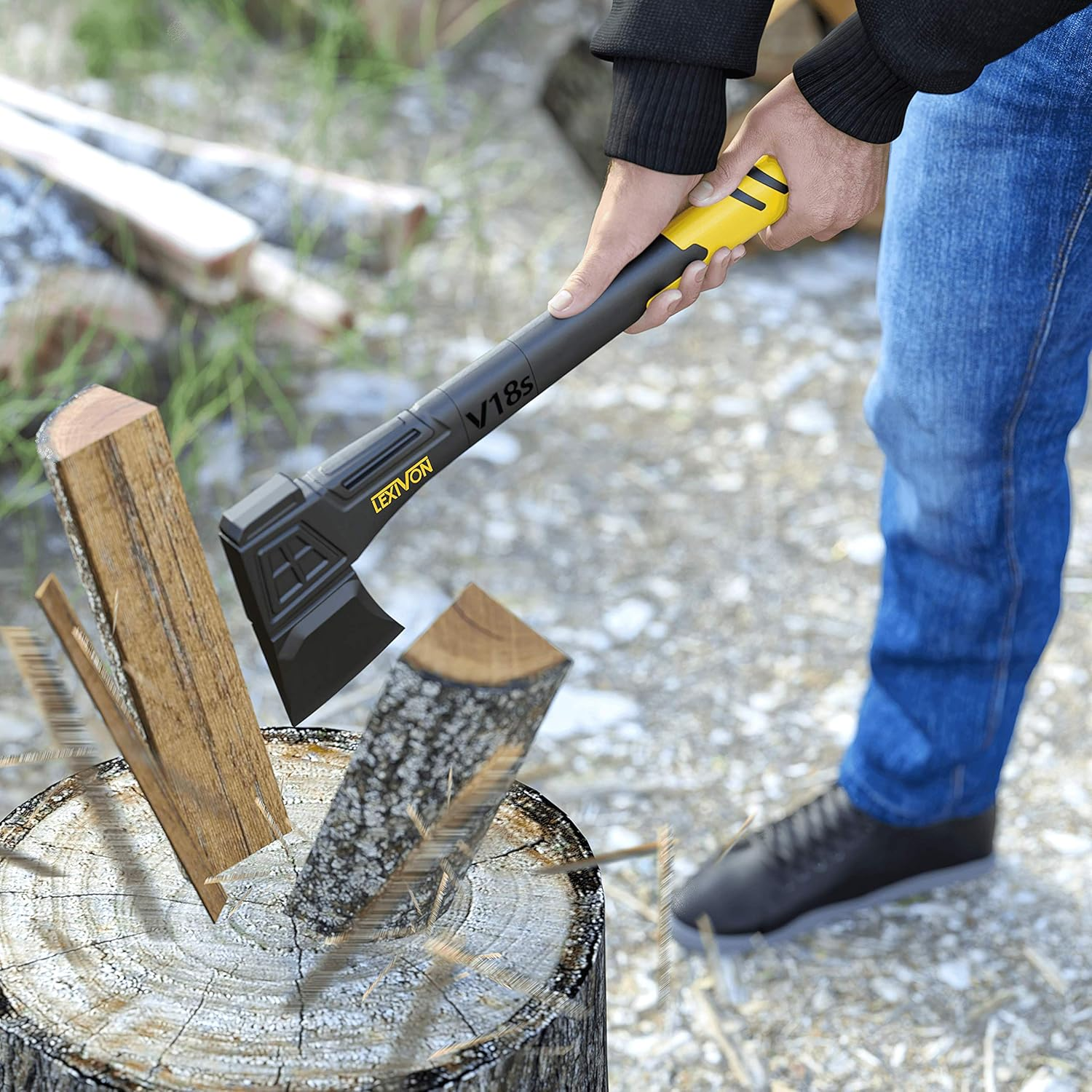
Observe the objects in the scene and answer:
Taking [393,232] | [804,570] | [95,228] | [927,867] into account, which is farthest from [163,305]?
[927,867]

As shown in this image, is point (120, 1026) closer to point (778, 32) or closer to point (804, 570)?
point (804, 570)

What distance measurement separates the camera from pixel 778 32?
300cm

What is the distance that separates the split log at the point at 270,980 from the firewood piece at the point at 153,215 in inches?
57.5

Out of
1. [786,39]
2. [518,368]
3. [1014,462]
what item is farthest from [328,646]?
[786,39]

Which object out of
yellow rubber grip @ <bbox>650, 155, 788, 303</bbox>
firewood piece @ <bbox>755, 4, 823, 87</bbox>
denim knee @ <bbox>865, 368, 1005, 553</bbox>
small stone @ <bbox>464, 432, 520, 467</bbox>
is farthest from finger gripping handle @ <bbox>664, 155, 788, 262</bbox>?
firewood piece @ <bbox>755, 4, 823, 87</bbox>

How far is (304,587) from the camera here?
1.08 m

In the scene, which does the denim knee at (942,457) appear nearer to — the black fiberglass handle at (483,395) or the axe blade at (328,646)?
the black fiberglass handle at (483,395)

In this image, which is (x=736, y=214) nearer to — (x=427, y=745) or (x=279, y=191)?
(x=427, y=745)

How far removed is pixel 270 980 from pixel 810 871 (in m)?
1.01

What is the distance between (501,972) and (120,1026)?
0.27 metres

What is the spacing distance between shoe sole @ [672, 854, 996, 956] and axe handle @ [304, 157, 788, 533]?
2.93ft

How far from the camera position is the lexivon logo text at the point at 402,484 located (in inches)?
43.6

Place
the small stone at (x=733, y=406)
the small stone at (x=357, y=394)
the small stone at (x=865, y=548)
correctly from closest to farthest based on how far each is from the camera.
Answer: the small stone at (x=865, y=548)
the small stone at (x=357, y=394)
the small stone at (x=733, y=406)

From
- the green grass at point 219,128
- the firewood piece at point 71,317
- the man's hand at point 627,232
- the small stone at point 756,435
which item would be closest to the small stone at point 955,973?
the man's hand at point 627,232
